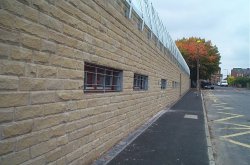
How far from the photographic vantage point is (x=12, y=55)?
12.1ft

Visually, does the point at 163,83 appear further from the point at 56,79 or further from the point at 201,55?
the point at 201,55

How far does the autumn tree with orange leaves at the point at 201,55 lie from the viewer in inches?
2565

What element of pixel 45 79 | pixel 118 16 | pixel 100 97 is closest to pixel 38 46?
pixel 45 79

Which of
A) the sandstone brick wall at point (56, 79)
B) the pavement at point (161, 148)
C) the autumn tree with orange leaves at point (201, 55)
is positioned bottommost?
the pavement at point (161, 148)

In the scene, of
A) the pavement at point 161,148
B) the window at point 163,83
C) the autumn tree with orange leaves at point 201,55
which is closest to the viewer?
the pavement at point 161,148

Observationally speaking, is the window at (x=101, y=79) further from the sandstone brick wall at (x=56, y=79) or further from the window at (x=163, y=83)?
the window at (x=163, y=83)

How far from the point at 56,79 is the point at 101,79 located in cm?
269

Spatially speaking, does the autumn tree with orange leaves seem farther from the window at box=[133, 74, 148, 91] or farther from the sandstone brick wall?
the sandstone brick wall

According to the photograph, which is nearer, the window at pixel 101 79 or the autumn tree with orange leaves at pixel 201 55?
the window at pixel 101 79

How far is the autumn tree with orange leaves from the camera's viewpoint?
214ft

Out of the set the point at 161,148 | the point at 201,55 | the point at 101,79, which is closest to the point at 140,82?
the point at 161,148

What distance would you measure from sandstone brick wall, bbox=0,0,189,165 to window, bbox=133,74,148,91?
282cm

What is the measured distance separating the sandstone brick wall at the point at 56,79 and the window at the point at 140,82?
9.24 ft

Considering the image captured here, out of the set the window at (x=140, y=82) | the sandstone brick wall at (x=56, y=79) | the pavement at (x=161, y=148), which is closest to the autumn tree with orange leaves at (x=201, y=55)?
the window at (x=140, y=82)
